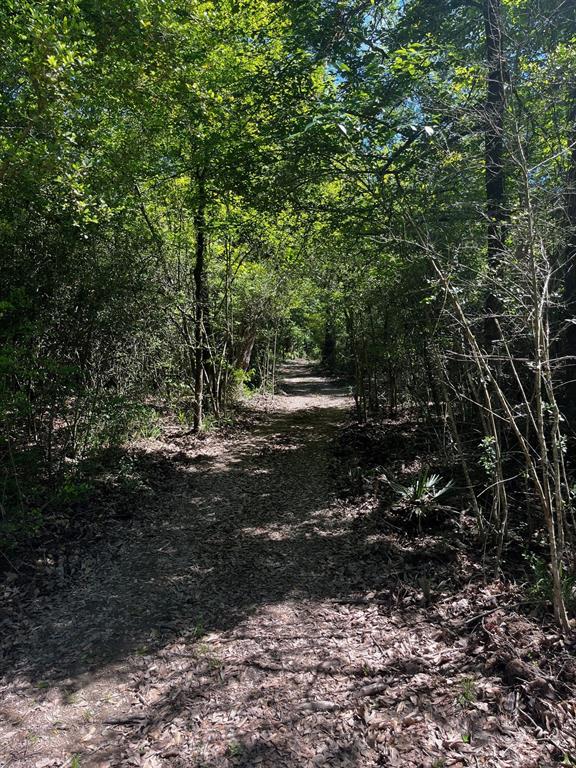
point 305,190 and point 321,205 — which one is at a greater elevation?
point 305,190

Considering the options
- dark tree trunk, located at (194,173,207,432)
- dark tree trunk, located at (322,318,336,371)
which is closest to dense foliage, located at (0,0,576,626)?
dark tree trunk, located at (194,173,207,432)

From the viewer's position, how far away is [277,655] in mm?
3242

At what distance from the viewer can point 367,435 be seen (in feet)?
29.2

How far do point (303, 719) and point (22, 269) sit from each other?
4739 millimetres

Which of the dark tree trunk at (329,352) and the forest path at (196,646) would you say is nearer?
the forest path at (196,646)

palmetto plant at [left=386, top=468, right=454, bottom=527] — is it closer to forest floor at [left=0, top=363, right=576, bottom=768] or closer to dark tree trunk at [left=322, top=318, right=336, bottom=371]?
forest floor at [left=0, top=363, right=576, bottom=768]

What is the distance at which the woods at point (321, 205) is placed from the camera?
352 cm

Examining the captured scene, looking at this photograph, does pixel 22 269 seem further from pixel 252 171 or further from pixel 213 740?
pixel 213 740

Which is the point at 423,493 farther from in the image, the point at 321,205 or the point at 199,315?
the point at 199,315

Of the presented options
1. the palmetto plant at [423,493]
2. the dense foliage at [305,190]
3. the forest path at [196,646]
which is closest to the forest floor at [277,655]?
the forest path at [196,646]

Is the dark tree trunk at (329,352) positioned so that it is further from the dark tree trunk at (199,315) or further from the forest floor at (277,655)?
the forest floor at (277,655)

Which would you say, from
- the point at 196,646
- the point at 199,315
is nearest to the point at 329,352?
the point at 199,315

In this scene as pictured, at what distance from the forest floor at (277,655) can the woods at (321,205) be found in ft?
1.80

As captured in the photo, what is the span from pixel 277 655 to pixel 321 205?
214 inches
